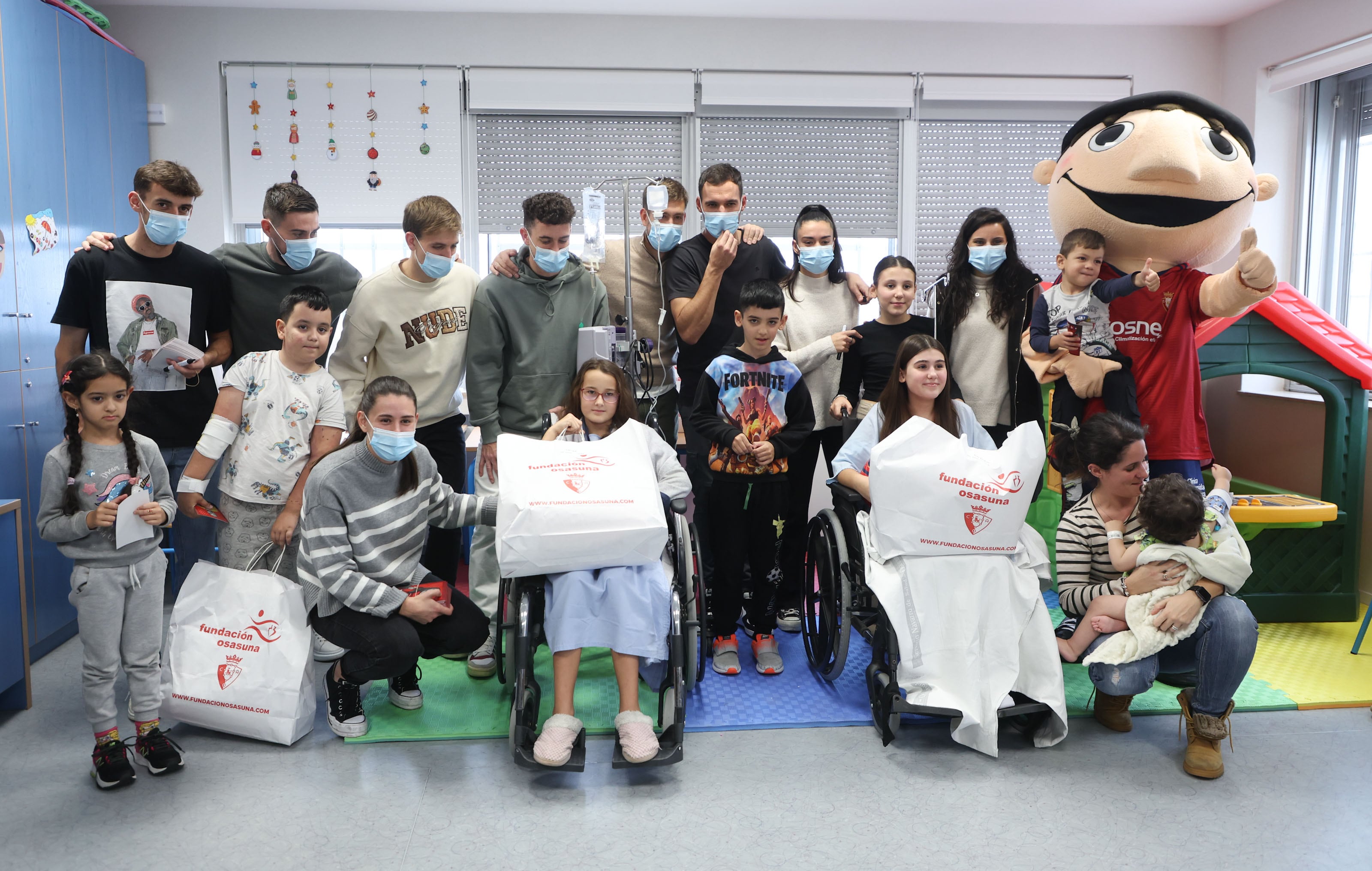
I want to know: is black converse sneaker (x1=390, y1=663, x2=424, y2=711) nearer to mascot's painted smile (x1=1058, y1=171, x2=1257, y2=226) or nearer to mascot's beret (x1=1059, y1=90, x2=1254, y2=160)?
mascot's painted smile (x1=1058, y1=171, x2=1257, y2=226)

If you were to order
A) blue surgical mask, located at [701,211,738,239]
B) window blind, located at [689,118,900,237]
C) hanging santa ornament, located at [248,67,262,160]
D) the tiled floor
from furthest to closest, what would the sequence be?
1. window blind, located at [689,118,900,237]
2. hanging santa ornament, located at [248,67,262,160]
3. blue surgical mask, located at [701,211,738,239]
4. the tiled floor

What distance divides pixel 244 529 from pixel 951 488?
1.85 meters

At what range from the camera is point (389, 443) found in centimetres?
216

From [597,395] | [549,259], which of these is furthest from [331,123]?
[597,395]

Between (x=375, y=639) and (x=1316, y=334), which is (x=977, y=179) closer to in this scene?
(x=1316, y=334)

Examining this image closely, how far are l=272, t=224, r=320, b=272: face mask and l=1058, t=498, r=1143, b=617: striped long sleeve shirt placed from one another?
2243 millimetres

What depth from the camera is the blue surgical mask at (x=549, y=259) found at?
2.61 meters

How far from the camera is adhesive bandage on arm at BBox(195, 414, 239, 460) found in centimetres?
232

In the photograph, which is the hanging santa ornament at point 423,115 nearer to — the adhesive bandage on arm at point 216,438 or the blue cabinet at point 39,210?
the blue cabinet at point 39,210

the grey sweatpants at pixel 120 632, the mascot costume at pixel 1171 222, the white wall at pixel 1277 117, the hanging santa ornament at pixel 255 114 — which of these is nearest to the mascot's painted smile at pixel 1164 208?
the mascot costume at pixel 1171 222

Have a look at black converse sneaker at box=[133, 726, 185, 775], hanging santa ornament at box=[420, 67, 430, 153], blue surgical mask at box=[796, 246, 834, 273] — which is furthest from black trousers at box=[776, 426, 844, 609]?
hanging santa ornament at box=[420, 67, 430, 153]

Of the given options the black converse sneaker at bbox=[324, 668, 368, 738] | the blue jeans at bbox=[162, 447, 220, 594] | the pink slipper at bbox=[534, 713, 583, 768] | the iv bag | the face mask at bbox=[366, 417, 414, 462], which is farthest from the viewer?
the iv bag

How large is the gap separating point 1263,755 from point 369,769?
86.9 inches

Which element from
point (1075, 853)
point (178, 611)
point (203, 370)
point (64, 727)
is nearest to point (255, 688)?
point (178, 611)
